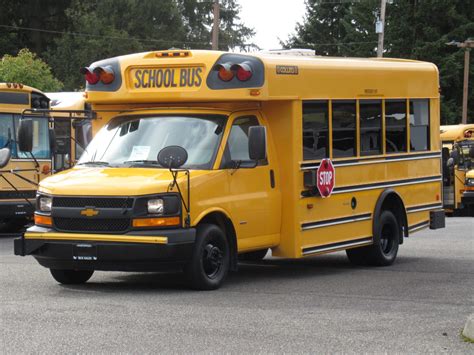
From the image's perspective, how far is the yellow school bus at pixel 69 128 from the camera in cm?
1359

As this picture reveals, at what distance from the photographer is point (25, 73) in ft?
124

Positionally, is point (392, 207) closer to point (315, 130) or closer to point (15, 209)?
point (315, 130)

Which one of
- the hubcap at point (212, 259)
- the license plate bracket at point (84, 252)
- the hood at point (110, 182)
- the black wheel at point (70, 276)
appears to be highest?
the hood at point (110, 182)

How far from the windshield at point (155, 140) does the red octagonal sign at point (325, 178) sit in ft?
5.41

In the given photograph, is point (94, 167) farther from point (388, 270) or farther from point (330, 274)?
point (388, 270)

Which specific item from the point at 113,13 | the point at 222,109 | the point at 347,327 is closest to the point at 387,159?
the point at 222,109

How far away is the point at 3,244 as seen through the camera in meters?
18.9

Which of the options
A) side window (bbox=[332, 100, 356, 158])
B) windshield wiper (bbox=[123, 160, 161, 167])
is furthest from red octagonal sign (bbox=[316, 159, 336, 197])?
windshield wiper (bbox=[123, 160, 161, 167])

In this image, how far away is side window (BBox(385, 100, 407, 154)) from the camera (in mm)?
15305

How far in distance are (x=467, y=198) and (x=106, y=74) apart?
19.7 m

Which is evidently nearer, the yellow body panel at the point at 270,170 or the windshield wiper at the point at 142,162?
the yellow body panel at the point at 270,170

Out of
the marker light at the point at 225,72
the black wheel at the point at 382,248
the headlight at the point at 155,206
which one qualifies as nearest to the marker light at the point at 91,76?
the marker light at the point at 225,72

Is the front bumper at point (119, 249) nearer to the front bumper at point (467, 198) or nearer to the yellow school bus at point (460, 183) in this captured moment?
the yellow school bus at point (460, 183)

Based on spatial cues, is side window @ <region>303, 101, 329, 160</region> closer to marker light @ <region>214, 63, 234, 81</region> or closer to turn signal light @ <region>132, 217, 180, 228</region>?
marker light @ <region>214, 63, 234, 81</region>
